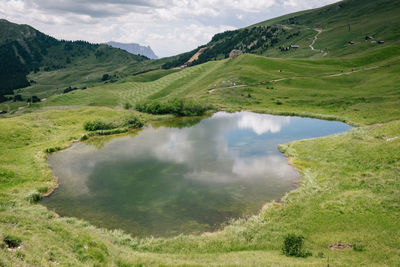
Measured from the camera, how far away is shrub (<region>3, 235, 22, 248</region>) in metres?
17.6

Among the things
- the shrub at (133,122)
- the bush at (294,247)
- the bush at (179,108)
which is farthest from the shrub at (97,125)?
the bush at (294,247)

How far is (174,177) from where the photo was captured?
4562cm

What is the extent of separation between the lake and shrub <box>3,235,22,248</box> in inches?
562

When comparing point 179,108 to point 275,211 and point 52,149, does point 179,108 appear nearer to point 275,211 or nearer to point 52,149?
point 52,149

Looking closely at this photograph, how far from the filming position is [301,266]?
64.5 ft

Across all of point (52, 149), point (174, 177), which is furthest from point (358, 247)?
point (52, 149)

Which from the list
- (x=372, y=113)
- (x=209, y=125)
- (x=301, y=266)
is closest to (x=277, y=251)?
(x=301, y=266)

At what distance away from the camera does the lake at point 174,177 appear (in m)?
34.5

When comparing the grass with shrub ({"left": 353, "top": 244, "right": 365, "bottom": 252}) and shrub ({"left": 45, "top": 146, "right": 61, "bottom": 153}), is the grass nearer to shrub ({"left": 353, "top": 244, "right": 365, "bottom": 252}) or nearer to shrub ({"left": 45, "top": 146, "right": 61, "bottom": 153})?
shrub ({"left": 353, "top": 244, "right": 365, "bottom": 252})

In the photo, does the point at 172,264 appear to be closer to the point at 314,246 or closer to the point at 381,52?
the point at 314,246

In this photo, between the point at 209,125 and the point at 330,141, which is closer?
the point at 330,141

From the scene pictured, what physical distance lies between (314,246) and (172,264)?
13135 millimetres

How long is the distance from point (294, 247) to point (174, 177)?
84.4ft

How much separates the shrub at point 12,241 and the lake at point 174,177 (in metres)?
14.3
